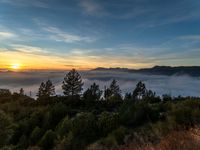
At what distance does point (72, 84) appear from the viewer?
82.4m

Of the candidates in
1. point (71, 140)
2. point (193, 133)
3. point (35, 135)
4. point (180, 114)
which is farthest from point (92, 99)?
point (193, 133)

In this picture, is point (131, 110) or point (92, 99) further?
point (92, 99)

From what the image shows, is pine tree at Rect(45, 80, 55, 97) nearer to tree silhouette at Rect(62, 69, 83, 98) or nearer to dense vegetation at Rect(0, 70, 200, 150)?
tree silhouette at Rect(62, 69, 83, 98)

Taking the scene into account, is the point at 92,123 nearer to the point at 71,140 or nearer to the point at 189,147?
the point at 71,140

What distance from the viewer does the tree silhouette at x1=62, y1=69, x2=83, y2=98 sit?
8206cm

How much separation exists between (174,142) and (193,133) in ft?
2.81

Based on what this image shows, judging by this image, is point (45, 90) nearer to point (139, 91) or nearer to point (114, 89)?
point (114, 89)

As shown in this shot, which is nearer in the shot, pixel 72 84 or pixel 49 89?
pixel 72 84

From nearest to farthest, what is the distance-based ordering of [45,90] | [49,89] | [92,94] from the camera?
1. [92,94]
2. [45,90]
3. [49,89]

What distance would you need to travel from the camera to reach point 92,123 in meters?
27.8

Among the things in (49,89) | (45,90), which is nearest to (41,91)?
(45,90)

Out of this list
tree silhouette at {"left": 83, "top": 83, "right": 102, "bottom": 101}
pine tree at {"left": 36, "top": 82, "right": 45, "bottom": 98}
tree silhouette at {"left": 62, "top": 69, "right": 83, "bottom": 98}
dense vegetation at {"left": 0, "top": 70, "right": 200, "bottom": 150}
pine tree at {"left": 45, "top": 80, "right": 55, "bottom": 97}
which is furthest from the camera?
pine tree at {"left": 45, "top": 80, "right": 55, "bottom": 97}

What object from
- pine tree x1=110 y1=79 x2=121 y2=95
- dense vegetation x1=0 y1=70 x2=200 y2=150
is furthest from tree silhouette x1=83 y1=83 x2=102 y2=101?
pine tree x1=110 y1=79 x2=121 y2=95

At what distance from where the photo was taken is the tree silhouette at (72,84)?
82062 mm
